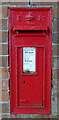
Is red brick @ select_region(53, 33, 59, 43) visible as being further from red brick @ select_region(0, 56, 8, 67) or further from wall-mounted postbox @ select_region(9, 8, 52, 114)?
red brick @ select_region(0, 56, 8, 67)

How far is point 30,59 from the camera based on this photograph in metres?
2.18

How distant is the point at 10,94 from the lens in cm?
225

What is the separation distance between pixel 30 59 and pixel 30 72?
7.1 inches

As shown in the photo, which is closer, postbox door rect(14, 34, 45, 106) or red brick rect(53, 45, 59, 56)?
postbox door rect(14, 34, 45, 106)

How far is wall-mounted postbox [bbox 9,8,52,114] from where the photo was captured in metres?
2.12

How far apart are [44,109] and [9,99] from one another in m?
0.53

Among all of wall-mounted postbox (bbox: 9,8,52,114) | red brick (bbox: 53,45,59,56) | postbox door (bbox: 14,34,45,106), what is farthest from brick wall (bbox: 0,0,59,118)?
postbox door (bbox: 14,34,45,106)

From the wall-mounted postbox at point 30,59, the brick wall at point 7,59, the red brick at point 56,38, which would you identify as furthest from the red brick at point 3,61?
the red brick at point 56,38

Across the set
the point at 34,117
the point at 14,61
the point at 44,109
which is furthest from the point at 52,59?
the point at 34,117

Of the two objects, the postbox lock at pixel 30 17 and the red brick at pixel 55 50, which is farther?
the red brick at pixel 55 50

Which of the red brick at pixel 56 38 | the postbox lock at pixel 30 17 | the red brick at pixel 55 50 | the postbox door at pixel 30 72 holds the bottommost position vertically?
the postbox door at pixel 30 72

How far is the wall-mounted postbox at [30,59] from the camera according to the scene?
6.95 feet

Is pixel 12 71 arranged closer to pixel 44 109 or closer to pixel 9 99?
pixel 9 99

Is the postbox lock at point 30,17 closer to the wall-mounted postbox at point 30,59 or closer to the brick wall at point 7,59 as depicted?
the wall-mounted postbox at point 30,59
